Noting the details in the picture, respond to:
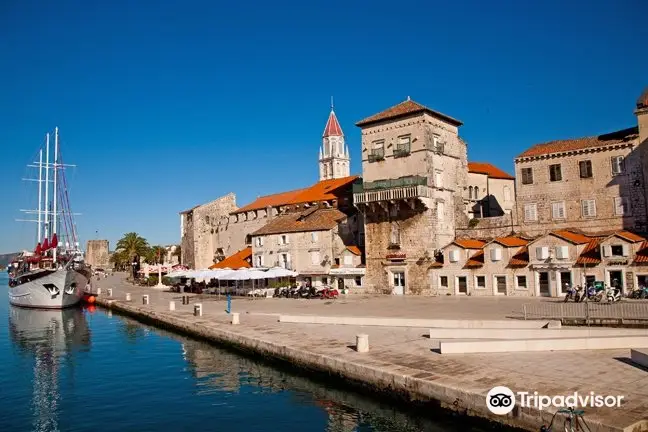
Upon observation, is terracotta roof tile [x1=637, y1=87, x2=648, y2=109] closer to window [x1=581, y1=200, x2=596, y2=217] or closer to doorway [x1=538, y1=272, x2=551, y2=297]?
window [x1=581, y1=200, x2=596, y2=217]

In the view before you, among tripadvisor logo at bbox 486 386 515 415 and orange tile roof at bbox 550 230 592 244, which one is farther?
orange tile roof at bbox 550 230 592 244

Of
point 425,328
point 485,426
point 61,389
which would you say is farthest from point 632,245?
point 61,389

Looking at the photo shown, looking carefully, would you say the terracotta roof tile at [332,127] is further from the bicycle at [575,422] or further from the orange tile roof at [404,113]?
the bicycle at [575,422]

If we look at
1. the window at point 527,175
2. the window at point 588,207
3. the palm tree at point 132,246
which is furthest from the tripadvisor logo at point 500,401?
the palm tree at point 132,246

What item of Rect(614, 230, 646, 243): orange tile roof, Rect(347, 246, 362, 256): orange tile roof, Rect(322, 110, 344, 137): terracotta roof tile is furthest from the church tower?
Rect(614, 230, 646, 243): orange tile roof

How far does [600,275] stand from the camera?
118 feet

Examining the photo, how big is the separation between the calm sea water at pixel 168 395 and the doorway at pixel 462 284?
22.9 m

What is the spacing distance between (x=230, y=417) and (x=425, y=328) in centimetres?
1143

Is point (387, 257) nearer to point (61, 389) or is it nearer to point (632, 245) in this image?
point (632, 245)

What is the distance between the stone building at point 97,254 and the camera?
145375 millimetres

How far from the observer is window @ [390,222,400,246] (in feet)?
152

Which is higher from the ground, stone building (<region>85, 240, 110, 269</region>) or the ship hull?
stone building (<region>85, 240, 110, 269</region>)

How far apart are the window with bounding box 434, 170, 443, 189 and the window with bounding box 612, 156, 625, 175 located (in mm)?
13580

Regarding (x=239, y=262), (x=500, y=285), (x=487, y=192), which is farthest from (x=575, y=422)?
(x=239, y=262)
